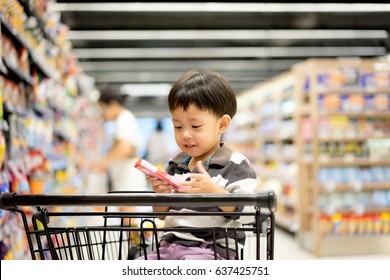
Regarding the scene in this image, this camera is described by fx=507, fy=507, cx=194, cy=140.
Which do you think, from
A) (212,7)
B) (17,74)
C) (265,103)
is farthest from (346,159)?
(212,7)

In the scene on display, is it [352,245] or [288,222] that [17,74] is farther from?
[288,222]

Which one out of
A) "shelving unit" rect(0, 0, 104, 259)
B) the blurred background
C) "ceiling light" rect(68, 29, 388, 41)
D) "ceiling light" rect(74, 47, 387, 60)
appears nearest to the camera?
"shelving unit" rect(0, 0, 104, 259)

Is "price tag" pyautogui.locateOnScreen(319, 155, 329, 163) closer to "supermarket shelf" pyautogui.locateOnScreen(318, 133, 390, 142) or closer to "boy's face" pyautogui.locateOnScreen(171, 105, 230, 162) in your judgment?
"supermarket shelf" pyautogui.locateOnScreen(318, 133, 390, 142)

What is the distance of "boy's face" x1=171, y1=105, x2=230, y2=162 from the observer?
1.58m

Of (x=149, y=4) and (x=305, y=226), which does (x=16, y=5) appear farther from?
(x=149, y=4)

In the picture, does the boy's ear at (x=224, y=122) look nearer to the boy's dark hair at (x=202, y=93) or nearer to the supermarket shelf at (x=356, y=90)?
the boy's dark hair at (x=202, y=93)

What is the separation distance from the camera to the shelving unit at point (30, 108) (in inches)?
106

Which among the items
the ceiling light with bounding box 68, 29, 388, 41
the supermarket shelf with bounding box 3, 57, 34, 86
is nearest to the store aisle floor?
the supermarket shelf with bounding box 3, 57, 34, 86

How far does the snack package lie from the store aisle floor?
4.23 metres

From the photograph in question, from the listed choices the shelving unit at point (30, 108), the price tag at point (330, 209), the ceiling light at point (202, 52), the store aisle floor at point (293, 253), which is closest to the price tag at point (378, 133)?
the price tag at point (330, 209)

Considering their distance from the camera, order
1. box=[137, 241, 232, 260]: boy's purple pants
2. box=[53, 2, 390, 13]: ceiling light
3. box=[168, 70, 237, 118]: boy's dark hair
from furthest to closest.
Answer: box=[53, 2, 390, 13]: ceiling light
box=[168, 70, 237, 118]: boy's dark hair
box=[137, 241, 232, 260]: boy's purple pants

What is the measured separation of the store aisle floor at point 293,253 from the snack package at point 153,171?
167 inches

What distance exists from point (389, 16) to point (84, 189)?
22.2 feet
